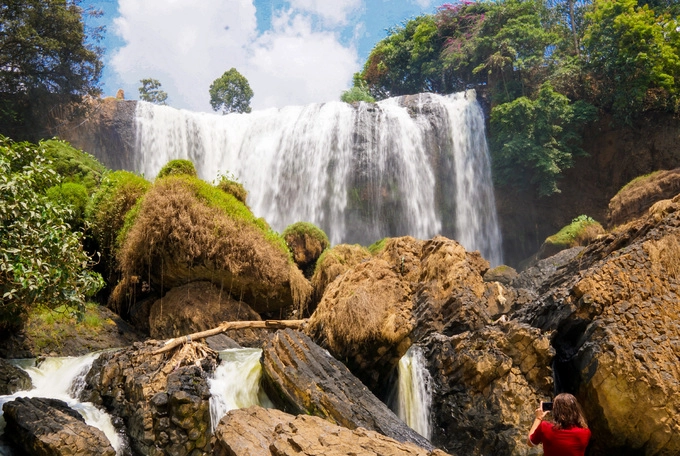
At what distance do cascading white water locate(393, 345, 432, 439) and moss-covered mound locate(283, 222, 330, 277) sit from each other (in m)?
7.28

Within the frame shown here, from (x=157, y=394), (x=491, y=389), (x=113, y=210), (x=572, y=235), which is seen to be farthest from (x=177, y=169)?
(x=572, y=235)

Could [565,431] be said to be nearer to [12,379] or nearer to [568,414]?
[568,414]

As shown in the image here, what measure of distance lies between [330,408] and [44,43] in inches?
710

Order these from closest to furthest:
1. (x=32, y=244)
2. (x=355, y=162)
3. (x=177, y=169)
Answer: (x=32, y=244) < (x=177, y=169) < (x=355, y=162)

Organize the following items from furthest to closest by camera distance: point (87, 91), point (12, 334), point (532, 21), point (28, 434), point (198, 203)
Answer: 1. point (532, 21)
2. point (87, 91)
3. point (198, 203)
4. point (12, 334)
5. point (28, 434)

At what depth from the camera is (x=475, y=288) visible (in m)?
9.30

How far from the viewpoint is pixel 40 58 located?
18719 millimetres

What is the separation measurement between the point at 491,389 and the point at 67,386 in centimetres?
623

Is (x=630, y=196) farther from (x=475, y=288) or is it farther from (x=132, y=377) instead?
(x=132, y=377)

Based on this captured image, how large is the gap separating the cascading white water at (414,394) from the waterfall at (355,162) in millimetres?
13427

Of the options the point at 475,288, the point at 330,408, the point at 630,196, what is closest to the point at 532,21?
the point at 630,196

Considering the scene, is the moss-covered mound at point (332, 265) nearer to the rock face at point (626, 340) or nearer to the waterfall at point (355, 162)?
the rock face at point (626, 340)

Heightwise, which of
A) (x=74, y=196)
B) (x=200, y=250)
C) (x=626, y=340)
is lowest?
(x=626, y=340)

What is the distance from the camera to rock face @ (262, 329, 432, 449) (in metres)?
5.89
